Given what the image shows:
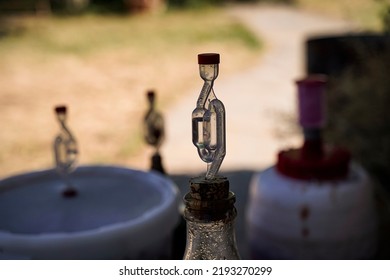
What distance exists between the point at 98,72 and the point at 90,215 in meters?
4.89

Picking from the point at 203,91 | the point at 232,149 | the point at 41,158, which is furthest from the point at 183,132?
the point at 203,91

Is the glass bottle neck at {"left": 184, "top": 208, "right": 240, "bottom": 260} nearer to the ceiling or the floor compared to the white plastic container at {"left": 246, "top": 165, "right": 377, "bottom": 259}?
nearer to the ceiling

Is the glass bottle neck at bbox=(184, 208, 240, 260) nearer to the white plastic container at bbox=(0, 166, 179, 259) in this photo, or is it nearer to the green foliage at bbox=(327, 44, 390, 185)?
the white plastic container at bbox=(0, 166, 179, 259)

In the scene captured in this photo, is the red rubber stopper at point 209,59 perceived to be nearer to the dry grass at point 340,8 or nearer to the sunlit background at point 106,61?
the sunlit background at point 106,61

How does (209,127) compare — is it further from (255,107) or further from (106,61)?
(106,61)

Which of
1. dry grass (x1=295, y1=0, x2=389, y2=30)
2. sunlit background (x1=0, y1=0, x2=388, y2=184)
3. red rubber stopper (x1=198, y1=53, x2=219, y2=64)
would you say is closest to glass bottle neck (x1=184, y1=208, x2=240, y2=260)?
red rubber stopper (x1=198, y1=53, x2=219, y2=64)

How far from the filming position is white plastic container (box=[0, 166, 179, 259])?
3.15 ft

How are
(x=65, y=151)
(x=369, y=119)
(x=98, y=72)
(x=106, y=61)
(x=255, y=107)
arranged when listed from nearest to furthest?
(x=65, y=151) < (x=369, y=119) < (x=255, y=107) < (x=98, y=72) < (x=106, y=61)

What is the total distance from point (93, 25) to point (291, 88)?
171 inches

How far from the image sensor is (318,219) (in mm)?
1448

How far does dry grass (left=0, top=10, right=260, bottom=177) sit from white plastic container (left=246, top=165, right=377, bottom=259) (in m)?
2.00

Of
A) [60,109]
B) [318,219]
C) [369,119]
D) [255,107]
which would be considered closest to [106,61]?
[255,107]
